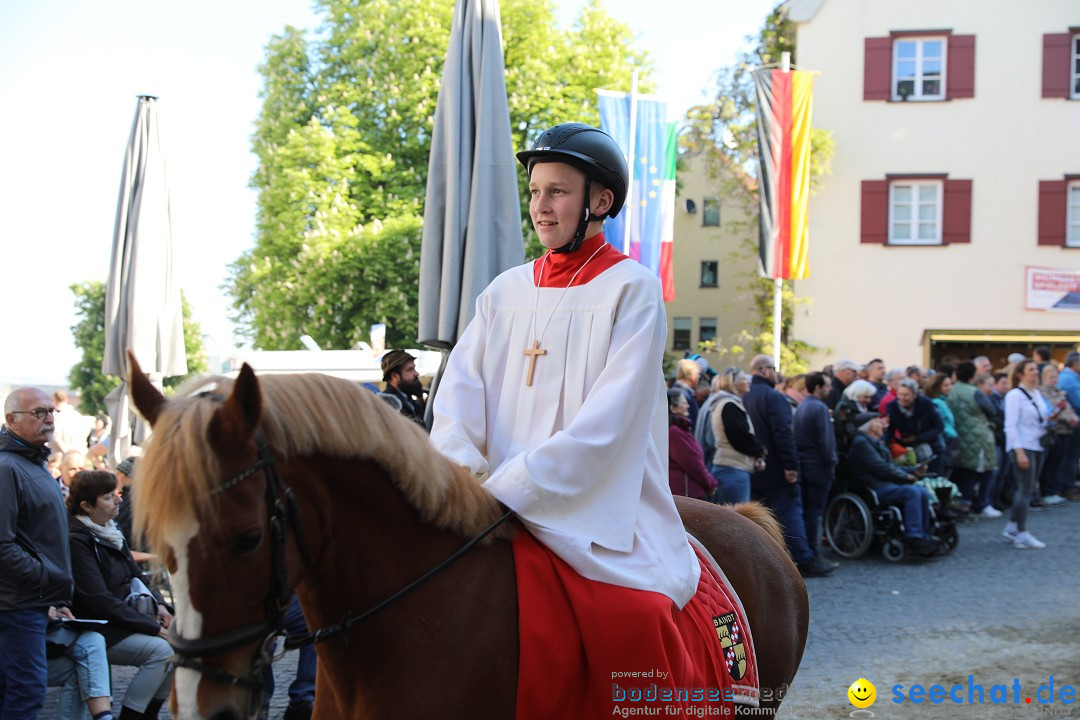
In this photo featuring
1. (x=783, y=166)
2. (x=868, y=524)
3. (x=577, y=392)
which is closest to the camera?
(x=577, y=392)

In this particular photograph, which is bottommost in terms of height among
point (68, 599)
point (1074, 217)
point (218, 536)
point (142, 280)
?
point (68, 599)

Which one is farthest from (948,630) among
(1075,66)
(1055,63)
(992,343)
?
(1075,66)

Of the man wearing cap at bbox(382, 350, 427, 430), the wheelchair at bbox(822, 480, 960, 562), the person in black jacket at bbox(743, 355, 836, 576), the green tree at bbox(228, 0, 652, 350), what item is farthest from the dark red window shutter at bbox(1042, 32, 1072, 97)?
the man wearing cap at bbox(382, 350, 427, 430)

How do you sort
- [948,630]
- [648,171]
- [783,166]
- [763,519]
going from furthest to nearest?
[783,166], [648,171], [948,630], [763,519]

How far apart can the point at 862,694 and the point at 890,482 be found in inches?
220

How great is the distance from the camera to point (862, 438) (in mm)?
10906

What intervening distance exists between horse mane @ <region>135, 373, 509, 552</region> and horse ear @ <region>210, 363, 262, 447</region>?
0.03 meters

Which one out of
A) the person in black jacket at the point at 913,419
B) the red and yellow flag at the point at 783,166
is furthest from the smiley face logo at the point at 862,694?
the red and yellow flag at the point at 783,166

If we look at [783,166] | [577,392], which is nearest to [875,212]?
[783,166]

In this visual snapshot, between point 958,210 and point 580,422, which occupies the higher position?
point 958,210

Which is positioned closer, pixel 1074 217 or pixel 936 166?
pixel 936 166

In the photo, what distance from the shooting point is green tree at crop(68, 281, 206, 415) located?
37.4 meters

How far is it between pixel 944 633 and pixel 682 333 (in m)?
29.0

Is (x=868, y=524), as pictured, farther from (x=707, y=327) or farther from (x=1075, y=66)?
(x=707, y=327)
